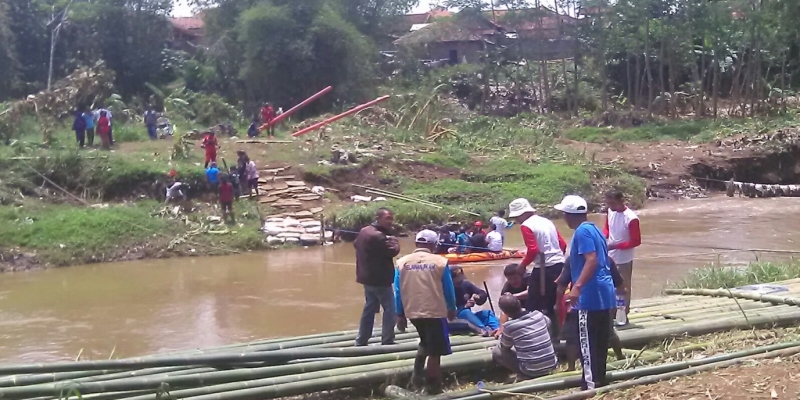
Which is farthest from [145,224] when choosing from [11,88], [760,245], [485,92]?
[485,92]

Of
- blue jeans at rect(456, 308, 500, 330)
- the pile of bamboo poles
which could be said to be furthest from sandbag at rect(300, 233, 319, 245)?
the pile of bamboo poles

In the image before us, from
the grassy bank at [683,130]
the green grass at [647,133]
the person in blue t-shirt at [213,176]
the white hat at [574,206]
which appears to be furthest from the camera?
the green grass at [647,133]

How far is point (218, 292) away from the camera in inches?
683

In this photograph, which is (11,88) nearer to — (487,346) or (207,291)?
(207,291)

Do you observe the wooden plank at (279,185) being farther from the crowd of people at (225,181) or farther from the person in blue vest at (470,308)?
the person in blue vest at (470,308)

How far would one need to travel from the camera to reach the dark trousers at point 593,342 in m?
6.70

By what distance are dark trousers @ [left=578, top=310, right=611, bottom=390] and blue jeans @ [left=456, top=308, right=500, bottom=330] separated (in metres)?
2.67

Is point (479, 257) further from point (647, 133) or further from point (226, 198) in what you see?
point (647, 133)

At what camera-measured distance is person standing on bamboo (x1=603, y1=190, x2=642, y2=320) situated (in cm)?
891

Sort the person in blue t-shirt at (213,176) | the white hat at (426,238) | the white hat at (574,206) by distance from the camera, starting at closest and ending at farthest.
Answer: the white hat at (574,206), the white hat at (426,238), the person in blue t-shirt at (213,176)

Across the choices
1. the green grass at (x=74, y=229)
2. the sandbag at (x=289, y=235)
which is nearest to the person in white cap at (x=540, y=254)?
the sandbag at (x=289, y=235)

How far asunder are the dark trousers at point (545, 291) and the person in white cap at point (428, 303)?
3.33 ft

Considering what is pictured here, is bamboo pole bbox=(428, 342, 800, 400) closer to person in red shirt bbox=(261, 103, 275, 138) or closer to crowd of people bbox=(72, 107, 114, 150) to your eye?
crowd of people bbox=(72, 107, 114, 150)

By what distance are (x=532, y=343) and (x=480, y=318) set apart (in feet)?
6.75
